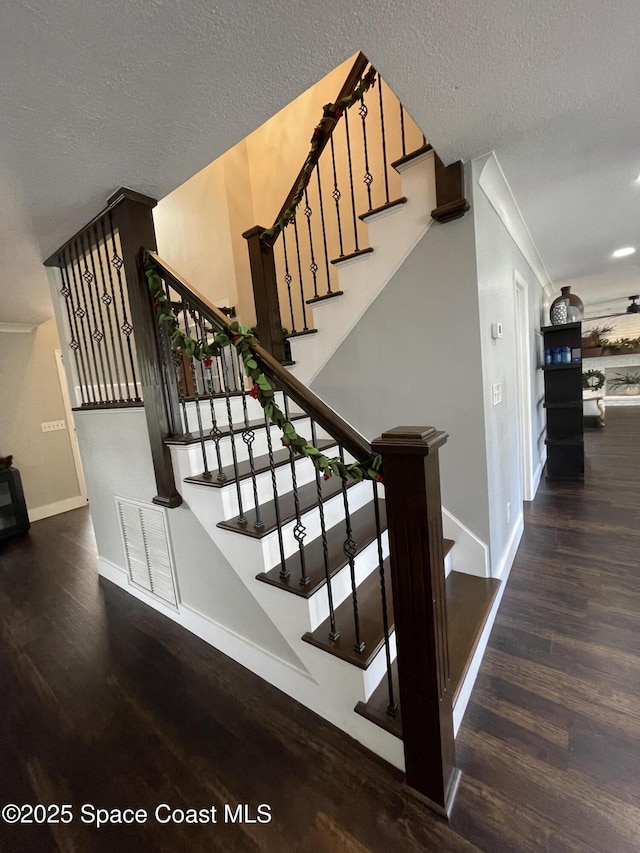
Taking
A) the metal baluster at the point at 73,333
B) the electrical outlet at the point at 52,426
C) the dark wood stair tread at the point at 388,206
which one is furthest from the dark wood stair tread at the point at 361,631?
the electrical outlet at the point at 52,426

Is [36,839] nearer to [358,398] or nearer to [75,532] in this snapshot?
[358,398]

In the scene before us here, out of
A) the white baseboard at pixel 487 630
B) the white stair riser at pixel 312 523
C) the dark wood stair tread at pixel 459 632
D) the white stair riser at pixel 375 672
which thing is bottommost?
the white baseboard at pixel 487 630

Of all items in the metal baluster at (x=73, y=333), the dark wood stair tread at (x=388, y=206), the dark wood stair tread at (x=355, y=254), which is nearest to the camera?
the dark wood stair tread at (x=388, y=206)

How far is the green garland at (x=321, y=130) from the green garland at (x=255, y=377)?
1.12m

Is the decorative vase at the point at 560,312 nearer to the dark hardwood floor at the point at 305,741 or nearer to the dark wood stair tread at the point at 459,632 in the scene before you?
the dark hardwood floor at the point at 305,741

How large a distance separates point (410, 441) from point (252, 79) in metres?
1.32

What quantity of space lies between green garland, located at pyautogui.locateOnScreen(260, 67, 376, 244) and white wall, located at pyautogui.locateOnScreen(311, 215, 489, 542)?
970 millimetres

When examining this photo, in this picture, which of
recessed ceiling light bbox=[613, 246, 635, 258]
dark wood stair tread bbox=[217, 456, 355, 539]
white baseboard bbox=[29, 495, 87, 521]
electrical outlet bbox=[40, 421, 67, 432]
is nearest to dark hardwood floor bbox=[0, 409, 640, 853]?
dark wood stair tread bbox=[217, 456, 355, 539]

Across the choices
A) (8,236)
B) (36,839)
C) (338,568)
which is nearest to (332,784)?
(338,568)

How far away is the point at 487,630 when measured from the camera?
1835mm

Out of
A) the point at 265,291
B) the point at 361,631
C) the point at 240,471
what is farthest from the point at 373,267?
the point at 361,631

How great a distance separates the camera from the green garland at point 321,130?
2.03m

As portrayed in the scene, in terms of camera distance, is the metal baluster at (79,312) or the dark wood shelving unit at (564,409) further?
the dark wood shelving unit at (564,409)

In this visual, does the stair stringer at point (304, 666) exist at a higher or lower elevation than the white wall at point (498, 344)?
lower
